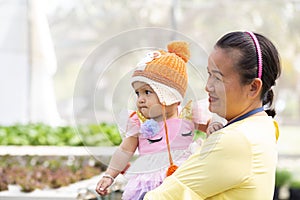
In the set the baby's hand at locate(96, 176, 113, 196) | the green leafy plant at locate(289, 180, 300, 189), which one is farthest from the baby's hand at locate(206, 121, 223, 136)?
the green leafy plant at locate(289, 180, 300, 189)

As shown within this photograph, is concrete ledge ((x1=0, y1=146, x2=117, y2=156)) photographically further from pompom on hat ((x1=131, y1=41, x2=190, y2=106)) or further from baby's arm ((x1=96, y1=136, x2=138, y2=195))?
pompom on hat ((x1=131, y1=41, x2=190, y2=106))

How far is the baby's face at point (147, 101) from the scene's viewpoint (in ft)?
6.03

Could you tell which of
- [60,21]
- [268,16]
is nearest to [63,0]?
[60,21]

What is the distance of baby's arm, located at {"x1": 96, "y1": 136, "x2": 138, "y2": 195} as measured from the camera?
77.3 inches

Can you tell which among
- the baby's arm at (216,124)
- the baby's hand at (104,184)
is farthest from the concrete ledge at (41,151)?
the baby's arm at (216,124)

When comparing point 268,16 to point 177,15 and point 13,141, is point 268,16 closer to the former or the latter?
point 177,15

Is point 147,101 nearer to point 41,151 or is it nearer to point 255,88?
point 255,88

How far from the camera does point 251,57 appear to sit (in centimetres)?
175

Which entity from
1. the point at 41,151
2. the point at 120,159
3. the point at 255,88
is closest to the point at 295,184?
the point at 41,151

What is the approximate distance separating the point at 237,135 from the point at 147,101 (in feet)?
0.93

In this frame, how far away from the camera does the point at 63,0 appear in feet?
30.3

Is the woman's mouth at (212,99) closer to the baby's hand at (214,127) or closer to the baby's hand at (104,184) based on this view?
the baby's hand at (214,127)

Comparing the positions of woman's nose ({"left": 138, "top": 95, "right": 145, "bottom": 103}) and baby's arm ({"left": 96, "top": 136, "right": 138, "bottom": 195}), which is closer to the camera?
woman's nose ({"left": 138, "top": 95, "right": 145, "bottom": 103})

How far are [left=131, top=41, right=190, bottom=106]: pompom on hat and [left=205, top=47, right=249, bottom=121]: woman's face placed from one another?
0.28 feet
